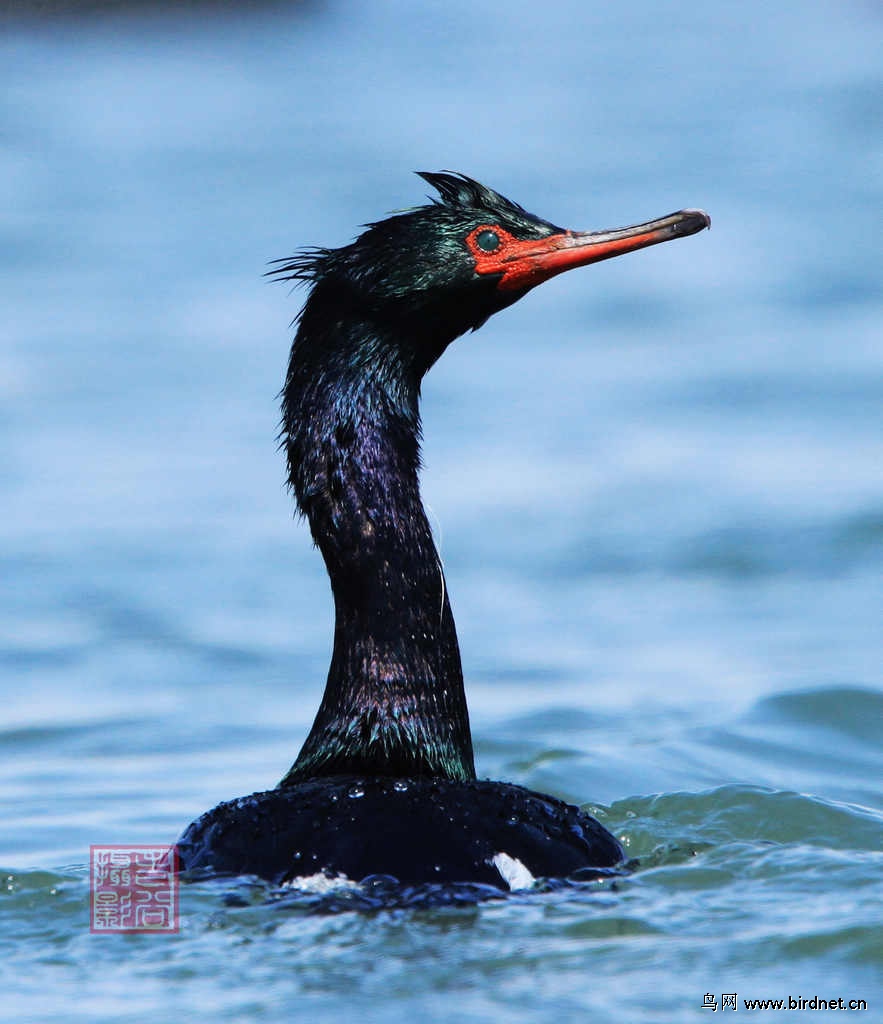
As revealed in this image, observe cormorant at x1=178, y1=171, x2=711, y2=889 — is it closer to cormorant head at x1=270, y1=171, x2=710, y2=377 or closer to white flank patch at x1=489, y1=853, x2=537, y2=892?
cormorant head at x1=270, y1=171, x2=710, y2=377

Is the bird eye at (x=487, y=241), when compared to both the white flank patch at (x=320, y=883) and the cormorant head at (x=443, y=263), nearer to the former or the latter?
the cormorant head at (x=443, y=263)

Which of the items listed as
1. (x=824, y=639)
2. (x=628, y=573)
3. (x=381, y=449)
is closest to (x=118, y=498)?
(x=628, y=573)

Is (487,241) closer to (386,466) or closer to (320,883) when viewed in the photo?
(386,466)

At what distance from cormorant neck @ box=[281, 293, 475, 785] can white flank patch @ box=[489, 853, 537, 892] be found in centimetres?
74

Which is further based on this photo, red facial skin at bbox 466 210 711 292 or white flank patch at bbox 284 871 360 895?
red facial skin at bbox 466 210 711 292

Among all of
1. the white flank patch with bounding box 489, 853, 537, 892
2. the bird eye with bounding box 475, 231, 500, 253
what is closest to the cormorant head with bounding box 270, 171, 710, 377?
the bird eye with bounding box 475, 231, 500, 253

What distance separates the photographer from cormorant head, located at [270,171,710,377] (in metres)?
5.91

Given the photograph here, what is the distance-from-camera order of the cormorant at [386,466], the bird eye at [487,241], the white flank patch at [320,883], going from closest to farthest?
the white flank patch at [320,883]
the cormorant at [386,466]
the bird eye at [487,241]

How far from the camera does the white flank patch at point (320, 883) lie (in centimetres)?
500

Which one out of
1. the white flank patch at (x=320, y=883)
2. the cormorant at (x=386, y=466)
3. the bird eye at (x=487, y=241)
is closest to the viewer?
the white flank patch at (x=320, y=883)

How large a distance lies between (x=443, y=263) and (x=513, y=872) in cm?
184

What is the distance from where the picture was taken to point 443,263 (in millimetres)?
5973

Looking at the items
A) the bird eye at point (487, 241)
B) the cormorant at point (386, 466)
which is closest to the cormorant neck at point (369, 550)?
the cormorant at point (386, 466)

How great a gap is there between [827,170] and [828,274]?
1977mm
